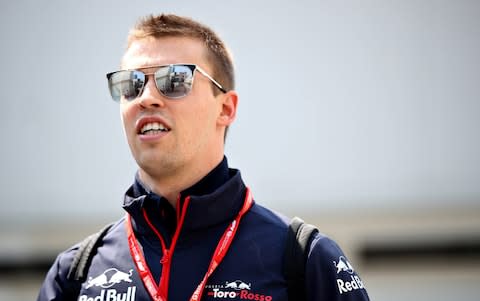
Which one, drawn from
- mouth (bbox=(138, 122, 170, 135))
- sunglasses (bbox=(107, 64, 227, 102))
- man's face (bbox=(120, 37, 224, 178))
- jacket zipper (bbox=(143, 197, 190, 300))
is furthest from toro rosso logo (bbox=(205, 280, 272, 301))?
sunglasses (bbox=(107, 64, 227, 102))

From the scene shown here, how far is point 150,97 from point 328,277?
30.7 inches

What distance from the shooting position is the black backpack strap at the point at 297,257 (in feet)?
7.14

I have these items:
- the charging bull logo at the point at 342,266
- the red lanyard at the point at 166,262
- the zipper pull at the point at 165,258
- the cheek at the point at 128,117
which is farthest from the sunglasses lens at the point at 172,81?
the charging bull logo at the point at 342,266

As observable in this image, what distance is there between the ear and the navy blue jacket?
0.14m

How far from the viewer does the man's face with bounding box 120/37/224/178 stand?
2.31 metres

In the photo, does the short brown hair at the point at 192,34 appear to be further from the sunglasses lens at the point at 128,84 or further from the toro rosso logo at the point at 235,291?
the toro rosso logo at the point at 235,291

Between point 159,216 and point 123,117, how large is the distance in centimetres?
34

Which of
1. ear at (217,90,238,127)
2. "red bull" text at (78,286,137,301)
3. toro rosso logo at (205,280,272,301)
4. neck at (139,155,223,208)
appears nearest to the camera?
toro rosso logo at (205,280,272,301)

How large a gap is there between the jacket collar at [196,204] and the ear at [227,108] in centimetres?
17

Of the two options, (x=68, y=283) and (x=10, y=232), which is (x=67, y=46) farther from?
(x=68, y=283)

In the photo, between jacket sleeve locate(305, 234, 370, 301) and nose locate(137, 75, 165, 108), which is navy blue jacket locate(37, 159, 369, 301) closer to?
jacket sleeve locate(305, 234, 370, 301)

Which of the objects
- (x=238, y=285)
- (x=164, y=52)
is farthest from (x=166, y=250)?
(x=164, y=52)

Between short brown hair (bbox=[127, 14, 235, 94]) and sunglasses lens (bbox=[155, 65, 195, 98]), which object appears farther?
short brown hair (bbox=[127, 14, 235, 94])

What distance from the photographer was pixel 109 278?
234 cm
